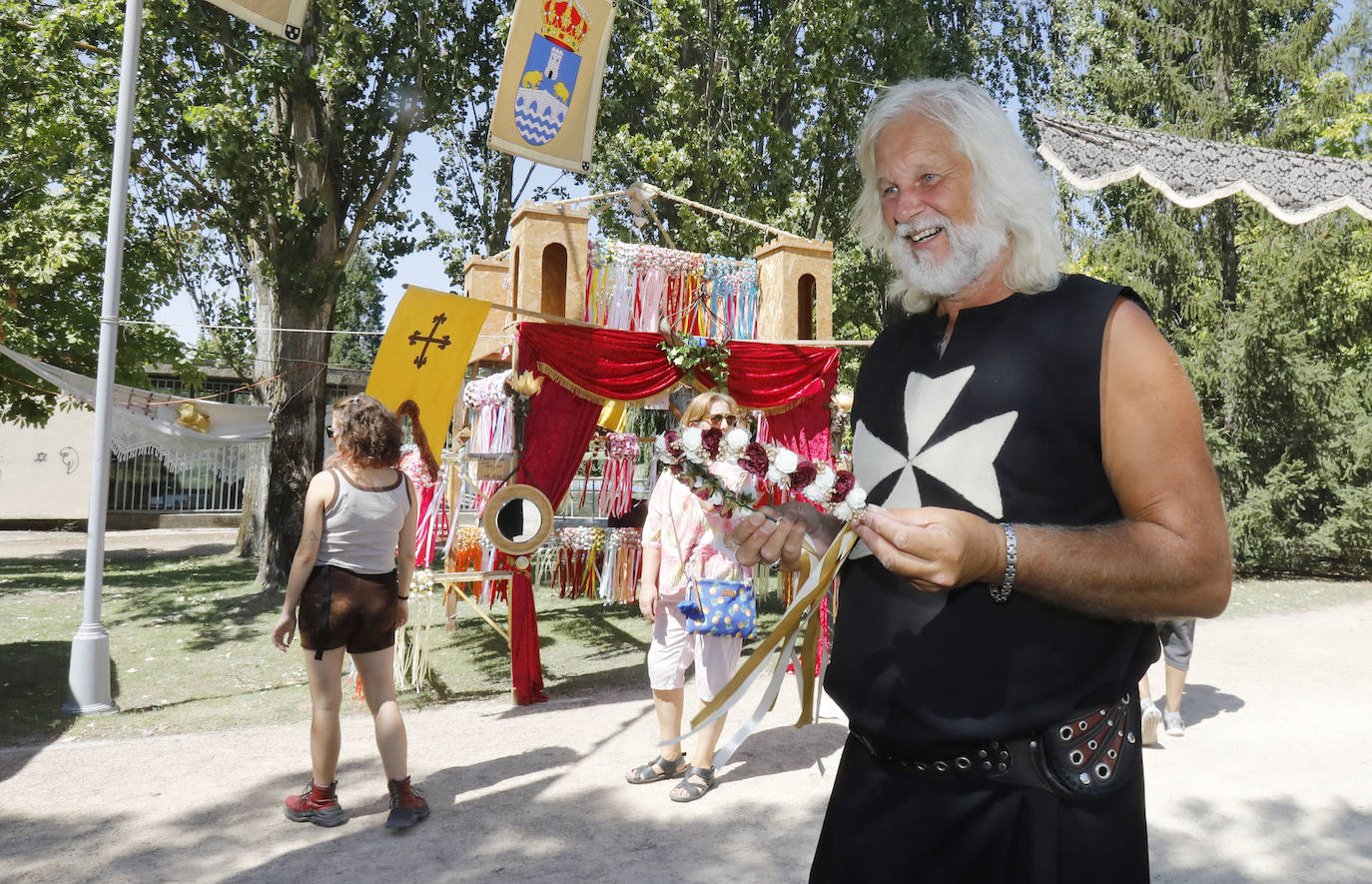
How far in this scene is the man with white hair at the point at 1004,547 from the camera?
130 centimetres

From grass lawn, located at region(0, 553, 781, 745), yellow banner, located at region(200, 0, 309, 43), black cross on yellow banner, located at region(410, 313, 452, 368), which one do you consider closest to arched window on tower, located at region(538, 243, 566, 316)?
black cross on yellow banner, located at region(410, 313, 452, 368)

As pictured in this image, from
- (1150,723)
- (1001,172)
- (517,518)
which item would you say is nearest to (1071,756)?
(1001,172)

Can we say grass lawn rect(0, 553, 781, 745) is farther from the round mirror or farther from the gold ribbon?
the gold ribbon

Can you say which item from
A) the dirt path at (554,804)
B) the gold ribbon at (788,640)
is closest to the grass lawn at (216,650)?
the dirt path at (554,804)

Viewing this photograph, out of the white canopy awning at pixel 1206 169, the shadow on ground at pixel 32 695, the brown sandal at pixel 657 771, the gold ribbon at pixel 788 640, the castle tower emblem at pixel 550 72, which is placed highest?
the castle tower emblem at pixel 550 72

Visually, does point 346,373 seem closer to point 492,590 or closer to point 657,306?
point 492,590

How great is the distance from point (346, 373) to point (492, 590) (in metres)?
16.1

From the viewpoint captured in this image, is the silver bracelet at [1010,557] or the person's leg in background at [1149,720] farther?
the person's leg in background at [1149,720]

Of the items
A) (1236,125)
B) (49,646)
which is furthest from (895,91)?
(1236,125)

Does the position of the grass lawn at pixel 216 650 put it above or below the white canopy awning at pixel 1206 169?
below

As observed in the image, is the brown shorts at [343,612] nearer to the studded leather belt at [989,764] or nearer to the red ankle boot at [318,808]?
the red ankle boot at [318,808]

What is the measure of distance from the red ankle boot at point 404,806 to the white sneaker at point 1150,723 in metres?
4.26

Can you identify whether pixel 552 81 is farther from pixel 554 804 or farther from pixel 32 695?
pixel 32 695

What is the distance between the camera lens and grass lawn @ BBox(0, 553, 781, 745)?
635cm
